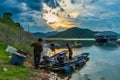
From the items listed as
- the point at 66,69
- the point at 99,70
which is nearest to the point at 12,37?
the point at 99,70

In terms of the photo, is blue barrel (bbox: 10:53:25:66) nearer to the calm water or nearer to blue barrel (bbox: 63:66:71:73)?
the calm water

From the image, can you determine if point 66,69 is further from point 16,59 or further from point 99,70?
point 16,59

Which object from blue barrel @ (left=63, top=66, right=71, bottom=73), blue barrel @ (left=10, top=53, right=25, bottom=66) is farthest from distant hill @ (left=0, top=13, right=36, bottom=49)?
blue barrel @ (left=10, top=53, right=25, bottom=66)

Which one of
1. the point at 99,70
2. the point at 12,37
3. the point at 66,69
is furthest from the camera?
the point at 12,37

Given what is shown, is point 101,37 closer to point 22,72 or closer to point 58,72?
point 58,72

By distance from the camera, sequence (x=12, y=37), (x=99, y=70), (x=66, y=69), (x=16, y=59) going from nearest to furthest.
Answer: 1. (x=16, y=59)
2. (x=66, y=69)
3. (x=99, y=70)
4. (x=12, y=37)

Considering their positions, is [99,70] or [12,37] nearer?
[99,70]

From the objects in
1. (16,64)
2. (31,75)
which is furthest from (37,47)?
(31,75)

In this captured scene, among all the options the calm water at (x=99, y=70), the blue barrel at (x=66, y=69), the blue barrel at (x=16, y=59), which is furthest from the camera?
the blue barrel at (x=66, y=69)

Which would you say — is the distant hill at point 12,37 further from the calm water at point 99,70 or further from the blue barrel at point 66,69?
the calm water at point 99,70

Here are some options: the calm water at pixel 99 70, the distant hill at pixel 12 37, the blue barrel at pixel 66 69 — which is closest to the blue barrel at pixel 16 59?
the calm water at pixel 99 70

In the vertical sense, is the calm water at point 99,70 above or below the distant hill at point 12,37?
below

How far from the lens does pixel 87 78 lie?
107 feet

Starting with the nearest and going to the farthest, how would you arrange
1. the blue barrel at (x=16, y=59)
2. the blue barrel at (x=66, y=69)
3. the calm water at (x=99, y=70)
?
the blue barrel at (x=16, y=59)
the calm water at (x=99, y=70)
the blue barrel at (x=66, y=69)
